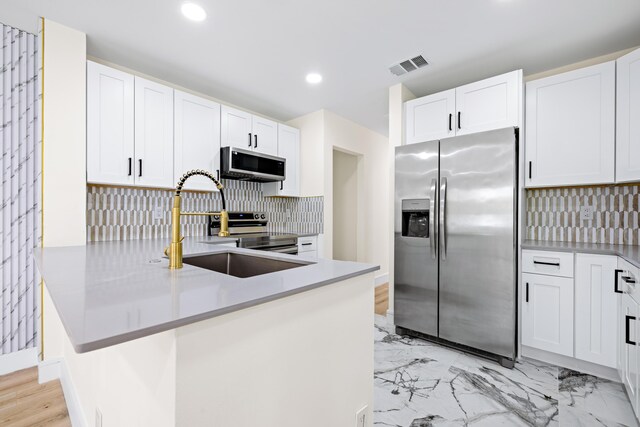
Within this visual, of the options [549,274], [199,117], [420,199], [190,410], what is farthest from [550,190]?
[199,117]

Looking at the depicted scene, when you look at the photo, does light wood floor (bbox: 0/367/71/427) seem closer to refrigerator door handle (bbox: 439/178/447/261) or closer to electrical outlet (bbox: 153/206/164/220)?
electrical outlet (bbox: 153/206/164/220)

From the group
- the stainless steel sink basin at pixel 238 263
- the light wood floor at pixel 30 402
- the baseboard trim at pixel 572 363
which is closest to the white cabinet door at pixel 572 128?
the baseboard trim at pixel 572 363

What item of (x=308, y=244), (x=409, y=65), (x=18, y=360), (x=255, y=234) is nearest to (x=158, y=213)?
(x=255, y=234)

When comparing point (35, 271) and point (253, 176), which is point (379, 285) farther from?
point (35, 271)

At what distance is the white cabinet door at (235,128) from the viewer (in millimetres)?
3271

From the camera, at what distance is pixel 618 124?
2211 mm

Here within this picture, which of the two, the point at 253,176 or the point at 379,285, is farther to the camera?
the point at 379,285

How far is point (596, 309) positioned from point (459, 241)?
990mm

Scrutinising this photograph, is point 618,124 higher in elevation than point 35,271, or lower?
Result: higher

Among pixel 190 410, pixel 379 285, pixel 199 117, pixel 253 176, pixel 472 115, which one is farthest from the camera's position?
pixel 379 285

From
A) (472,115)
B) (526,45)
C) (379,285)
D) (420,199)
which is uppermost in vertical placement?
(526,45)

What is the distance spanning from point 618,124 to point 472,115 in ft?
3.29

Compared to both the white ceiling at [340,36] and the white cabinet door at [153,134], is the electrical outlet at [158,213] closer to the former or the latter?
the white cabinet door at [153,134]

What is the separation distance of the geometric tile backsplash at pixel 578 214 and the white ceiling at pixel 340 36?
1190mm
